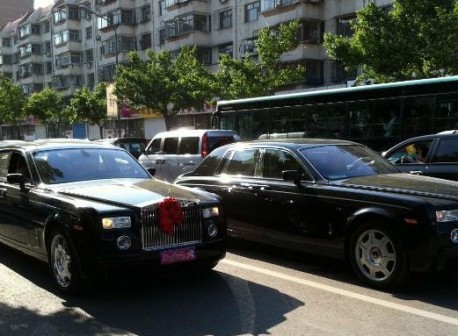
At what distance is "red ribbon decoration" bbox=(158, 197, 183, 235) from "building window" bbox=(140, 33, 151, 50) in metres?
50.2

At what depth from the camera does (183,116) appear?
159 feet

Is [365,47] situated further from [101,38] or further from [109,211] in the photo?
[101,38]

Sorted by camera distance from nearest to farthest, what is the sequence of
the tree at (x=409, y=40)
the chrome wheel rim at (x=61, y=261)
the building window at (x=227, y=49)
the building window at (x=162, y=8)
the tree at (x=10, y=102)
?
the chrome wheel rim at (x=61, y=261)
the tree at (x=409, y=40)
the building window at (x=227, y=49)
the building window at (x=162, y=8)
the tree at (x=10, y=102)

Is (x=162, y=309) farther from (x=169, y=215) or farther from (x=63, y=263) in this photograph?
(x=63, y=263)

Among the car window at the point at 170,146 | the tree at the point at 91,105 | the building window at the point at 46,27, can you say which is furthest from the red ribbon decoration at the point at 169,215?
the building window at the point at 46,27

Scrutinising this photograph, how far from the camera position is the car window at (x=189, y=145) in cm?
1448

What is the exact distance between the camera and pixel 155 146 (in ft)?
51.2

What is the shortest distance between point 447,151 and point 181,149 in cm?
716

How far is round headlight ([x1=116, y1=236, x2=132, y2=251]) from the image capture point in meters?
5.65

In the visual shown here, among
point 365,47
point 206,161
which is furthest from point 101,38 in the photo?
point 206,161

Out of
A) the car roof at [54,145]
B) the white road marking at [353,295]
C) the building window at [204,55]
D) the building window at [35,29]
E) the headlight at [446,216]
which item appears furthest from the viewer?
the building window at [35,29]

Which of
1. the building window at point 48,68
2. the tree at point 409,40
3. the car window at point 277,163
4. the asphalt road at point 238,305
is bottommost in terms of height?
the asphalt road at point 238,305

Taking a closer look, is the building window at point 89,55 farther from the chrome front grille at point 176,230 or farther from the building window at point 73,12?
the chrome front grille at point 176,230

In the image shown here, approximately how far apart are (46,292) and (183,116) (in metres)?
42.8
